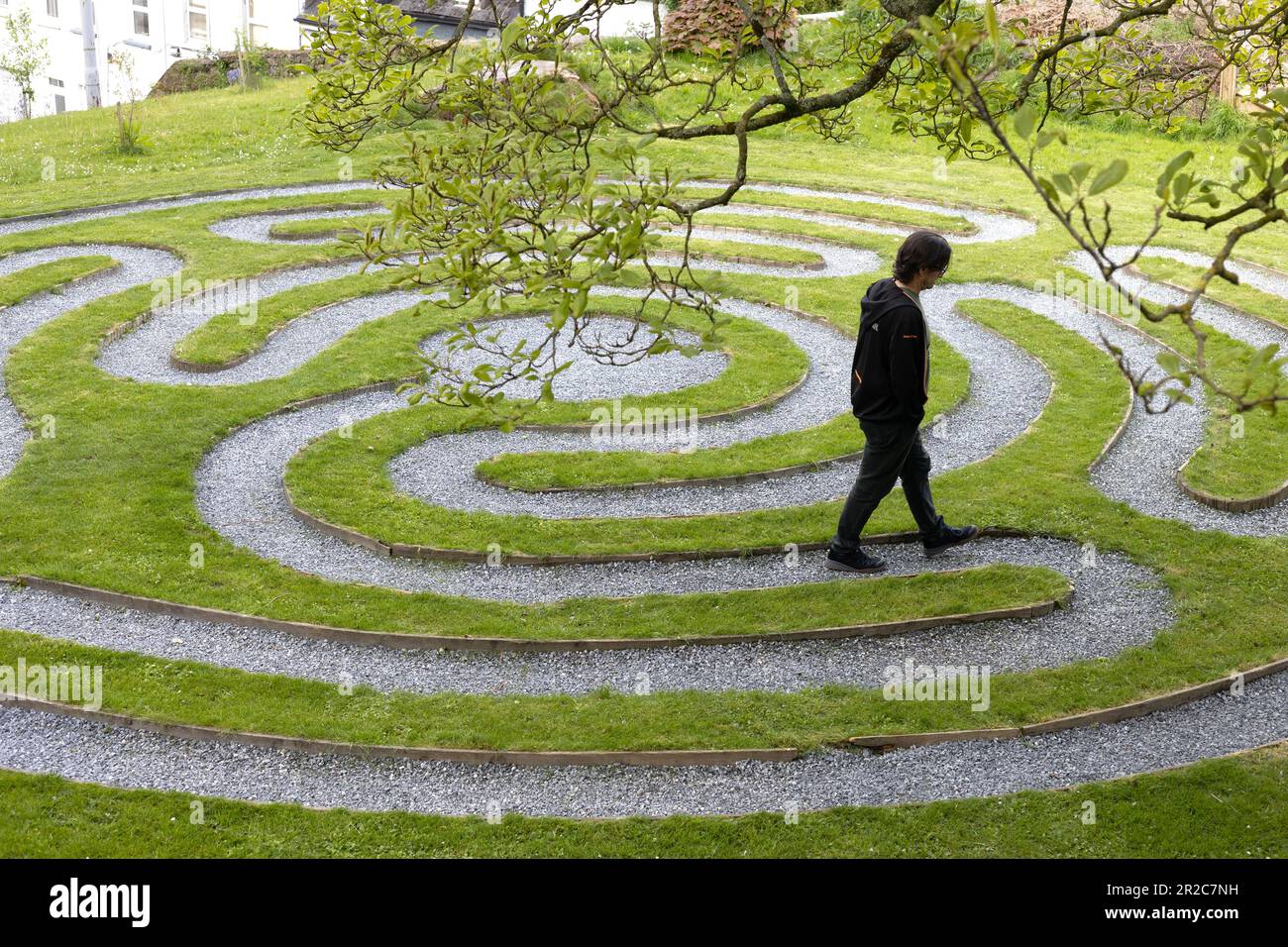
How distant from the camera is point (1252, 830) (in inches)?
346

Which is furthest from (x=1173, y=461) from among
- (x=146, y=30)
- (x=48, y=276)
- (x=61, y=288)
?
(x=146, y=30)

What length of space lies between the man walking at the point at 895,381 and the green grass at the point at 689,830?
389 centimetres

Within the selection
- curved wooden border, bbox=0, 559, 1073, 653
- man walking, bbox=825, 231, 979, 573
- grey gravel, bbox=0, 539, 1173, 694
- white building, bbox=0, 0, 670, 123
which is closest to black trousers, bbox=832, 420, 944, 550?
man walking, bbox=825, 231, 979, 573

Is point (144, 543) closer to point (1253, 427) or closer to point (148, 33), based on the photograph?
point (1253, 427)

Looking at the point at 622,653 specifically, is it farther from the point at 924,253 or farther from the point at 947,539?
the point at 924,253

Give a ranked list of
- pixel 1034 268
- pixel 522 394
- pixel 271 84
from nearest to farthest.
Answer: pixel 522 394 → pixel 1034 268 → pixel 271 84

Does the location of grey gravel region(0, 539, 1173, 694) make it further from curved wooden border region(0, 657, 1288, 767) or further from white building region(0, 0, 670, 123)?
white building region(0, 0, 670, 123)

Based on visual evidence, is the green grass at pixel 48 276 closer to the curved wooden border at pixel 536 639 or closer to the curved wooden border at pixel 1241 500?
the curved wooden border at pixel 536 639

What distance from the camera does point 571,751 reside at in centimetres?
981

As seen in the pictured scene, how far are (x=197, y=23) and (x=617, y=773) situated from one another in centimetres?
4726

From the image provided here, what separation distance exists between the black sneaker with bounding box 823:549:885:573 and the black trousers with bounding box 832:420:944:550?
Answer: 70 millimetres

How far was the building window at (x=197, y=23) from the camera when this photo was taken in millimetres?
48125

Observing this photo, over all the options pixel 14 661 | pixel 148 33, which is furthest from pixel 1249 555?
pixel 148 33

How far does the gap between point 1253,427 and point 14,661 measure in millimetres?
15288
